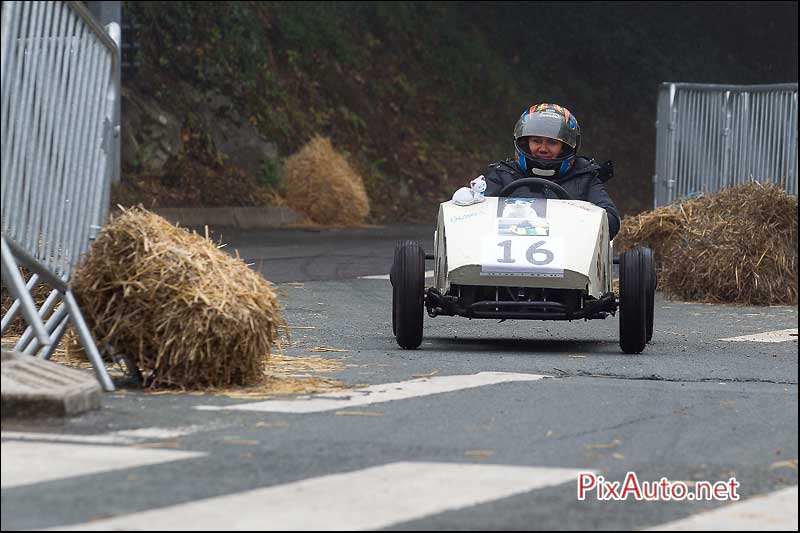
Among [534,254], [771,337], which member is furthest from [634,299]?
[771,337]

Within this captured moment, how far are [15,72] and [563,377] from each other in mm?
3035

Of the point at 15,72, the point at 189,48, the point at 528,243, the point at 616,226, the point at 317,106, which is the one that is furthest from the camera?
the point at 317,106

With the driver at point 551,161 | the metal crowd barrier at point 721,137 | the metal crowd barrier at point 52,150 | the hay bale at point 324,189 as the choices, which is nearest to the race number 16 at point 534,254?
the driver at point 551,161

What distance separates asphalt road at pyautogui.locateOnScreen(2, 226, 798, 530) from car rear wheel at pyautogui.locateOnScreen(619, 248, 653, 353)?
110mm

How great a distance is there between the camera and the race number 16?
9672 millimetres

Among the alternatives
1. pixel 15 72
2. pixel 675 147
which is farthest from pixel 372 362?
pixel 675 147

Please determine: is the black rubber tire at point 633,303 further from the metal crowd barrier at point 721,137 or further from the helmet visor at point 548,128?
the metal crowd barrier at point 721,137

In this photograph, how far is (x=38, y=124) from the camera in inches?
308

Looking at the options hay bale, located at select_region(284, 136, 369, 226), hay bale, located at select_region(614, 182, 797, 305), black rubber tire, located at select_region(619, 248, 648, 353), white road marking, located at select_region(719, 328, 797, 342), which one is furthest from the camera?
hay bale, located at select_region(284, 136, 369, 226)

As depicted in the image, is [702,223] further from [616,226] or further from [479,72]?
[479,72]

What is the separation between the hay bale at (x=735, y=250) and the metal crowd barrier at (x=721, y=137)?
2797 millimetres

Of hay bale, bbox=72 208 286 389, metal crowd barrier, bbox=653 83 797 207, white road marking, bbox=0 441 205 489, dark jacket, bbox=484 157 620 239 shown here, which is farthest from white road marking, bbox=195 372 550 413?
metal crowd barrier, bbox=653 83 797 207

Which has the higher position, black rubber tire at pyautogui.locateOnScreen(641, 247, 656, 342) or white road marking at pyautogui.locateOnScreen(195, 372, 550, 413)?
black rubber tire at pyautogui.locateOnScreen(641, 247, 656, 342)

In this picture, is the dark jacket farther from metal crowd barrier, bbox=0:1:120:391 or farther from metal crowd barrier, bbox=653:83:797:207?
metal crowd barrier, bbox=653:83:797:207
